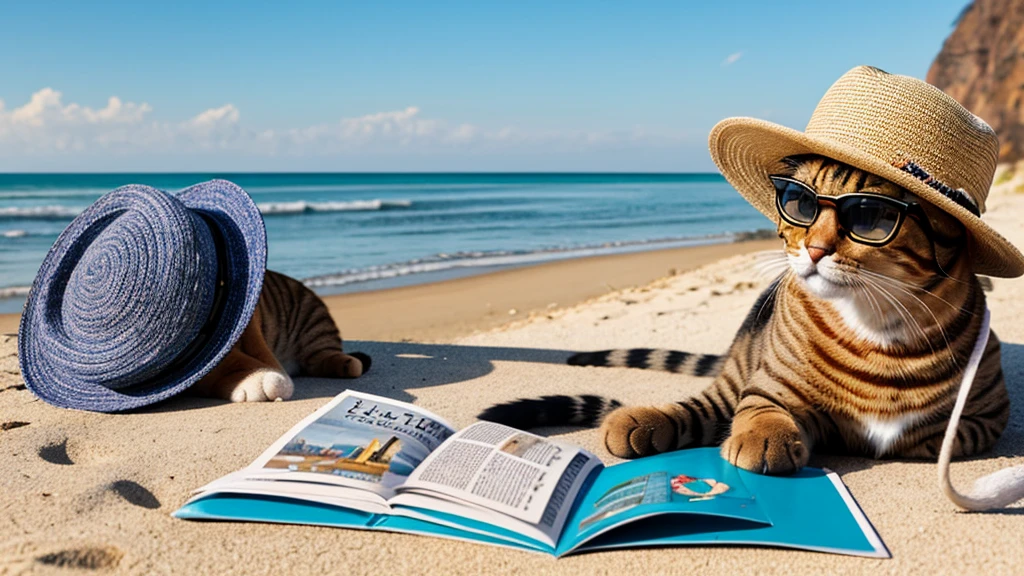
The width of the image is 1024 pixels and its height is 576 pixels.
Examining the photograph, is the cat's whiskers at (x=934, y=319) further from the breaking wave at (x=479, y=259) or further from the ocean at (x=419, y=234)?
the breaking wave at (x=479, y=259)

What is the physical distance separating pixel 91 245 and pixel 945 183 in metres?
3.56

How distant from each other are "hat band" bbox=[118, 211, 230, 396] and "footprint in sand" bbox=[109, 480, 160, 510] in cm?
101

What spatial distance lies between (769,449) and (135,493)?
1.97 metres

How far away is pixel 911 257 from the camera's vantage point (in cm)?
230

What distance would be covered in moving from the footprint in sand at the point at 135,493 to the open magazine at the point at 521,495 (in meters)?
0.20

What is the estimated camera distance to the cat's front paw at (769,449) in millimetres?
2371

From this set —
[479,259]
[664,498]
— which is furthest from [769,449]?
[479,259]

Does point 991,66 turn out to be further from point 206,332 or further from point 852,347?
point 206,332

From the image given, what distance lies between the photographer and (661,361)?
414 cm

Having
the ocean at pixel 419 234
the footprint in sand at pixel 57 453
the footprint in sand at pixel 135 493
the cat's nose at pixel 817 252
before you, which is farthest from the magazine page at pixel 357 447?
the ocean at pixel 419 234

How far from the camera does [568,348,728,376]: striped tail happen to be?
408cm

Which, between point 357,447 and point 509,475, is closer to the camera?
point 509,475

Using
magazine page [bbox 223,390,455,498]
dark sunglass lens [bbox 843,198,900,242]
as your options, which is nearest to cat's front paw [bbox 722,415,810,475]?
dark sunglass lens [bbox 843,198,900,242]

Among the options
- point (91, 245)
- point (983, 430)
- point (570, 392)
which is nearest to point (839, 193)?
point (983, 430)
